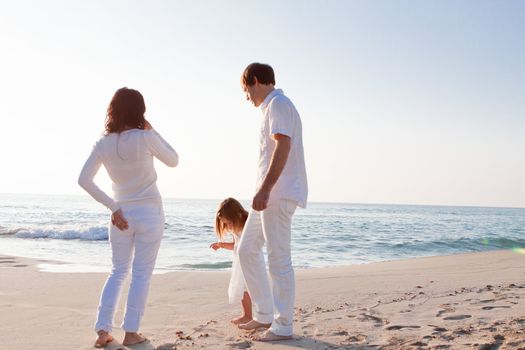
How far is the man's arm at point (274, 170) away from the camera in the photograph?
10.2 feet

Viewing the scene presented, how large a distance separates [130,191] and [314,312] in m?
2.04

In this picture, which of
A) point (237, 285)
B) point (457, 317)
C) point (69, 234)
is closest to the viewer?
point (457, 317)

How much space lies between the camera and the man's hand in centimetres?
310

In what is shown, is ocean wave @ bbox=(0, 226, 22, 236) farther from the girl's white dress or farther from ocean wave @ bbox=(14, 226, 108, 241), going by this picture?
the girl's white dress

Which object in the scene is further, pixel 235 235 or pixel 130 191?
pixel 235 235

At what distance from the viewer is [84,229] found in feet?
52.2

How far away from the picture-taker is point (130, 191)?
3.18 m

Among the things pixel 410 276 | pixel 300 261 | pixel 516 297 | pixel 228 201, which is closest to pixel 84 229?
pixel 300 261

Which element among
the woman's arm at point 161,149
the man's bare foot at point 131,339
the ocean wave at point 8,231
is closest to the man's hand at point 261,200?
the woman's arm at point 161,149

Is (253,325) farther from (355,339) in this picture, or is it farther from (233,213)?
(233,213)

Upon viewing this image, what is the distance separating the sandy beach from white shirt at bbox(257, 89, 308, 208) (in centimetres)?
99

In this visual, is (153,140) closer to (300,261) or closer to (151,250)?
(151,250)

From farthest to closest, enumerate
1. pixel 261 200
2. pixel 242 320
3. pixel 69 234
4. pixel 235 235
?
pixel 69 234
pixel 235 235
pixel 242 320
pixel 261 200

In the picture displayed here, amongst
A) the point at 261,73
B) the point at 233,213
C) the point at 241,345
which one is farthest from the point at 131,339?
the point at 261,73
